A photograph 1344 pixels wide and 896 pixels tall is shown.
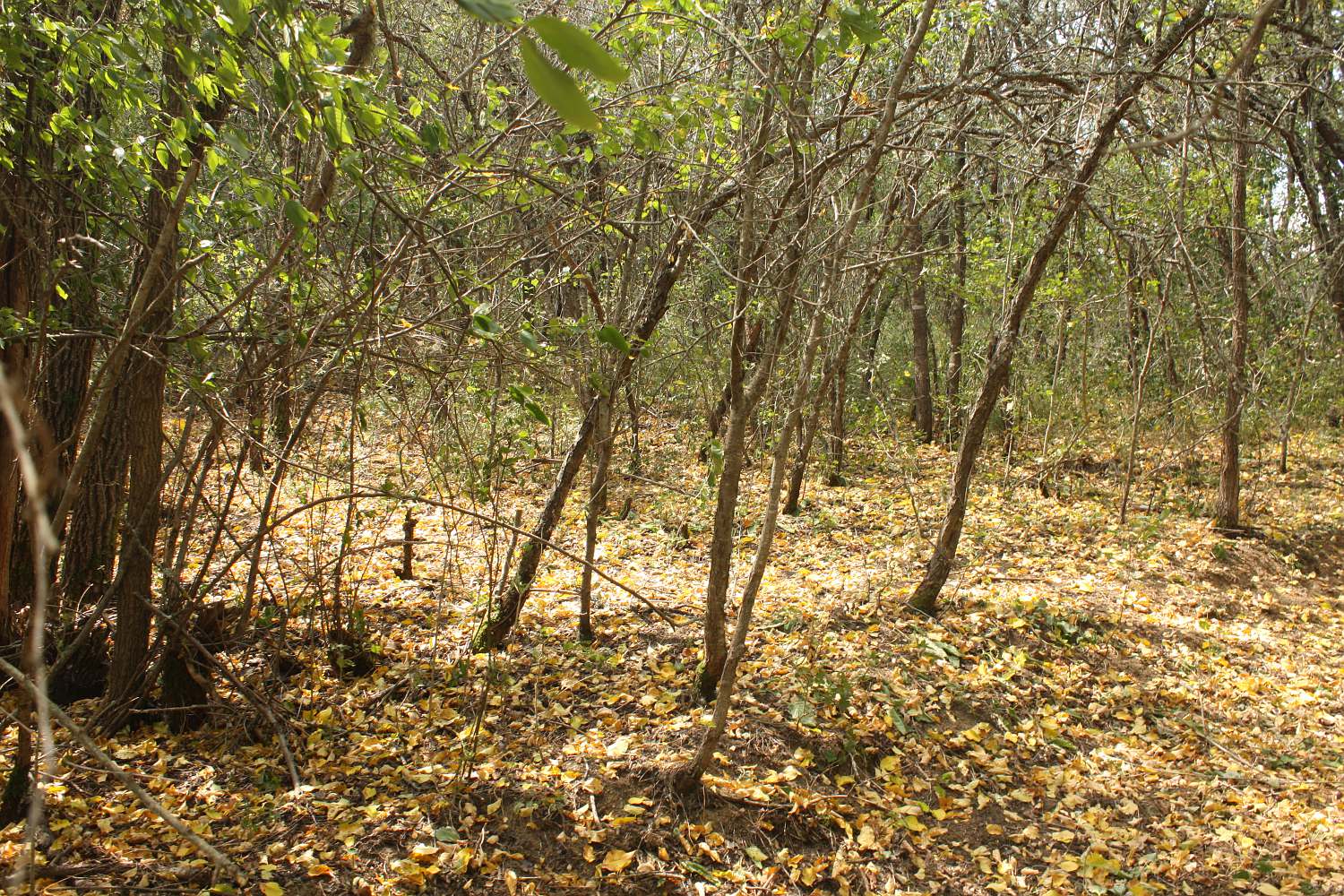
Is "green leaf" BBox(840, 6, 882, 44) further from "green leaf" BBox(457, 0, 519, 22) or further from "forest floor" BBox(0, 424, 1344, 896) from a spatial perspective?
"forest floor" BBox(0, 424, 1344, 896)

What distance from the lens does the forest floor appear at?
10.3 feet

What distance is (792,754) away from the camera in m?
3.90

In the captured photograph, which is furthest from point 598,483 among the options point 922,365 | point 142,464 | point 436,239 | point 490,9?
point 922,365

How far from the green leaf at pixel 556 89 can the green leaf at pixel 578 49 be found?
14 mm

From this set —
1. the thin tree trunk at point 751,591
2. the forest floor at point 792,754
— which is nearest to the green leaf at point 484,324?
the forest floor at point 792,754

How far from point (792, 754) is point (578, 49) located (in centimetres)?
376

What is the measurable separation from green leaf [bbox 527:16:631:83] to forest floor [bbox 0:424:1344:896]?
230 centimetres

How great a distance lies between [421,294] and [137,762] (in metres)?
2.27

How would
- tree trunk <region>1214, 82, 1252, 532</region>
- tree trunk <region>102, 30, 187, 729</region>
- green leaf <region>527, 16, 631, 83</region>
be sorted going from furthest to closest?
tree trunk <region>1214, 82, 1252, 532</region> < tree trunk <region>102, 30, 187, 729</region> < green leaf <region>527, 16, 631, 83</region>

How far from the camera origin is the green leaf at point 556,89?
0.64m

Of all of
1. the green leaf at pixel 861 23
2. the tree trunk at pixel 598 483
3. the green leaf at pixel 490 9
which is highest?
the green leaf at pixel 861 23

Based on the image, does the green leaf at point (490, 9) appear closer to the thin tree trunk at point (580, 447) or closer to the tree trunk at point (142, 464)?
the tree trunk at point (142, 464)

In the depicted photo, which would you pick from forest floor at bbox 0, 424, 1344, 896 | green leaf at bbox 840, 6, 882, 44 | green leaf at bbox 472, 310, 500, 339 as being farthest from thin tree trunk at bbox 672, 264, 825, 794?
green leaf at bbox 472, 310, 500, 339

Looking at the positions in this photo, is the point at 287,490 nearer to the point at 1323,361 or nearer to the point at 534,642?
the point at 534,642
